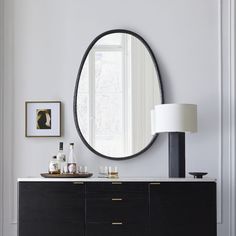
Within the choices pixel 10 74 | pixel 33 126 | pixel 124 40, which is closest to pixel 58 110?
pixel 33 126

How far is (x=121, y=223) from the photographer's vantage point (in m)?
3.73

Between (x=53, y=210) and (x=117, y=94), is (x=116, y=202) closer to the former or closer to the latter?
(x=53, y=210)

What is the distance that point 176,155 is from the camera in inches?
153

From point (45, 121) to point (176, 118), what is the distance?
1101 mm

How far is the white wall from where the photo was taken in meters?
4.21

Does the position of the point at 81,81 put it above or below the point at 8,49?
below

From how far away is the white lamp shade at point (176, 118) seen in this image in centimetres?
381

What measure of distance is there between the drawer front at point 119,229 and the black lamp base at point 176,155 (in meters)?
0.47

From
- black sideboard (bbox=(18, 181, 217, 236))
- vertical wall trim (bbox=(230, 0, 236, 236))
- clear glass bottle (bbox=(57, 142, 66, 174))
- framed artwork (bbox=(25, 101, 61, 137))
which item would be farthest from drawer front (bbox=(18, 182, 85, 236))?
vertical wall trim (bbox=(230, 0, 236, 236))

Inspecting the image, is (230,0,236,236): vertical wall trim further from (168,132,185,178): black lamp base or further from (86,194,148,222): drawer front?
(86,194,148,222): drawer front

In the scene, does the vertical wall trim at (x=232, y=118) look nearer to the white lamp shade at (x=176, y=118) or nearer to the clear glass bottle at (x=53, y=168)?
the white lamp shade at (x=176, y=118)

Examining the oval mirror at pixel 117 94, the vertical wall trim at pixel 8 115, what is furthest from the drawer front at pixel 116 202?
the vertical wall trim at pixel 8 115

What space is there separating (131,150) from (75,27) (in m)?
1.11

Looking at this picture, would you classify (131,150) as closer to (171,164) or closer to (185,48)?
(171,164)
